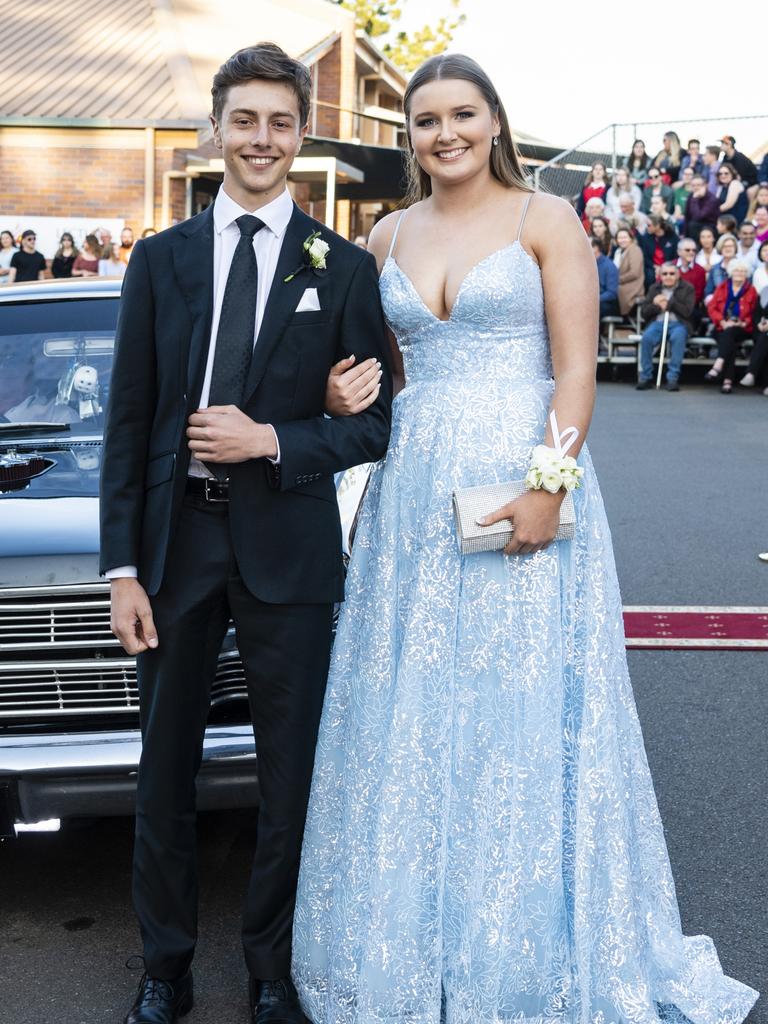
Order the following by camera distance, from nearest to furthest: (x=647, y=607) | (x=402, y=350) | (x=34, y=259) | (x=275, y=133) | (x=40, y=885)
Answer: (x=275, y=133), (x=402, y=350), (x=40, y=885), (x=647, y=607), (x=34, y=259)

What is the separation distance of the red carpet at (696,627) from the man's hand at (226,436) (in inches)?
153

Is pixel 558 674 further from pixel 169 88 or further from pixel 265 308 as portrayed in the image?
pixel 169 88

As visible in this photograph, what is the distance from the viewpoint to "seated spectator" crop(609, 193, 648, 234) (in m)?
18.8

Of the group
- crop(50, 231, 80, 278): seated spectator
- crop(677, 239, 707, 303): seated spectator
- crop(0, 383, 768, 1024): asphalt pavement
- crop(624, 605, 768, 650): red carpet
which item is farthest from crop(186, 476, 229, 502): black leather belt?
crop(50, 231, 80, 278): seated spectator

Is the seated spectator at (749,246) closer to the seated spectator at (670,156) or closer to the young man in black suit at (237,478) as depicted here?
the seated spectator at (670,156)

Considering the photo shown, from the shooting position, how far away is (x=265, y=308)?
2930 mm

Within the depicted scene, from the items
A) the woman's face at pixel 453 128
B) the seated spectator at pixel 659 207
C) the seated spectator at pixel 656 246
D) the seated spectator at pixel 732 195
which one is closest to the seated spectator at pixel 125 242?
the seated spectator at pixel 656 246

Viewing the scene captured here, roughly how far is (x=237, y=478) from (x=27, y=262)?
18798mm

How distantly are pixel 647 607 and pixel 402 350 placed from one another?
4.18 meters

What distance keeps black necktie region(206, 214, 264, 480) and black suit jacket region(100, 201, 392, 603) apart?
0.10 ft

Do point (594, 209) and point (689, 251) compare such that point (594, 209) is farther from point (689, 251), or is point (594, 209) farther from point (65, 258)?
point (65, 258)

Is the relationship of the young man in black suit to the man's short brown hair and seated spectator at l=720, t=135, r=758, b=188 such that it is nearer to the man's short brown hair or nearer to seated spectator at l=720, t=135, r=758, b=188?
the man's short brown hair

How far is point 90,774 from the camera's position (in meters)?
3.36

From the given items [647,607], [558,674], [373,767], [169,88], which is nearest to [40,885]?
[373,767]
